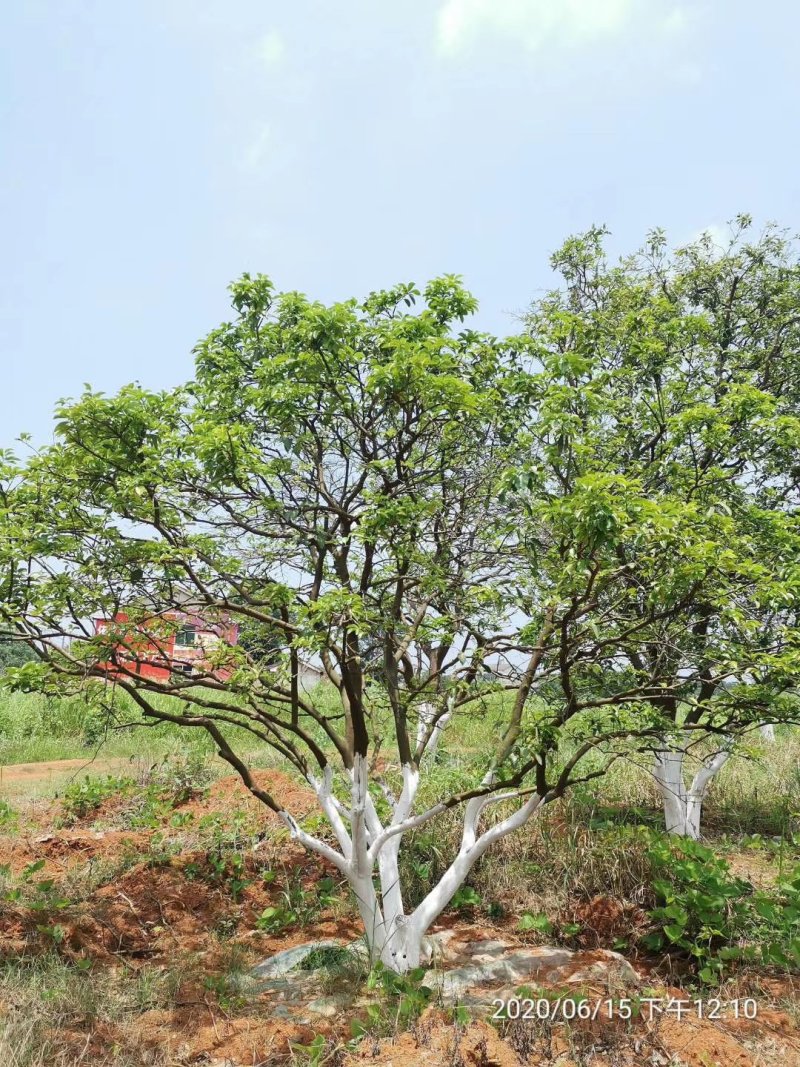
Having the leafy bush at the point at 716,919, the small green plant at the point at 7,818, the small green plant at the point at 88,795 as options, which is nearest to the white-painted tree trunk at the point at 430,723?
the leafy bush at the point at 716,919

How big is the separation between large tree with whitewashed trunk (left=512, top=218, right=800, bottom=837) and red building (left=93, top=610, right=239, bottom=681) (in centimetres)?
224

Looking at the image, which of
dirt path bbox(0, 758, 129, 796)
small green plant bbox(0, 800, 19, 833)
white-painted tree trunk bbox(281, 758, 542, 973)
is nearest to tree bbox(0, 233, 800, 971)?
white-painted tree trunk bbox(281, 758, 542, 973)

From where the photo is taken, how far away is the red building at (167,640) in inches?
189

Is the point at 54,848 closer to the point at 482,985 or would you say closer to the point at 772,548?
the point at 482,985

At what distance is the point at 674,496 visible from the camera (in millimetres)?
5023

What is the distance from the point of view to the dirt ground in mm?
4195

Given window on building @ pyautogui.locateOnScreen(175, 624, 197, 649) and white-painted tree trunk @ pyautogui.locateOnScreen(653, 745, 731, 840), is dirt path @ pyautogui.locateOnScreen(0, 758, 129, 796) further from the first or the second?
white-painted tree trunk @ pyautogui.locateOnScreen(653, 745, 731, 840)

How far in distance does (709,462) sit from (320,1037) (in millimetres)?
5513

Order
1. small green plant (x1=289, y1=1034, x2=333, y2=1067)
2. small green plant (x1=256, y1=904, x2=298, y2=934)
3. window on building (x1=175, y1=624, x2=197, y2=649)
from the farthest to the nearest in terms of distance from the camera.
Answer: small green plant (x1=256, y1=904, x2=298, y2=934)
window on building (x1=175, y1=624, x2=197, y2=649)
small green plant (x1=289, y1=1034, x2=333, y2=1067)

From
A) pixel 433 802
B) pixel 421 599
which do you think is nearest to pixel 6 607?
pixel 421 599

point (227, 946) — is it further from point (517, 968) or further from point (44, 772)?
point (44, 772)

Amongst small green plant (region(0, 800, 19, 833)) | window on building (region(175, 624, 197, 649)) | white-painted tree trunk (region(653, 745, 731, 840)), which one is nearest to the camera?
window on building (region(175, 624, 197, 649))

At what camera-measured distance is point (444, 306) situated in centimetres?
A: 507

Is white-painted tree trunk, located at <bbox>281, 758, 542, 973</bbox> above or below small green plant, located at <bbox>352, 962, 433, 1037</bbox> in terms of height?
above
